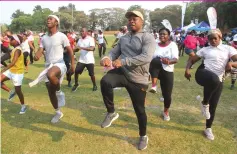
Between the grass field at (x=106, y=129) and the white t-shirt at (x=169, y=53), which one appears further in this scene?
the white t-shirt at (x=169, y=53)

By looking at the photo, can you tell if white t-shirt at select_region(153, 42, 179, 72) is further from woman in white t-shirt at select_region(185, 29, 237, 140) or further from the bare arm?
the bare arm

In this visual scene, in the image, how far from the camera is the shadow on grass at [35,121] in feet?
14.9

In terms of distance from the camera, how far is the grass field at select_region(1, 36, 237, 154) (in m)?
4.09

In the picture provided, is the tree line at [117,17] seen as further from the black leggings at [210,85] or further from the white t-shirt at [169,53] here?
the black leggings at [210,85]

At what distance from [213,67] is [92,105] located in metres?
3.12

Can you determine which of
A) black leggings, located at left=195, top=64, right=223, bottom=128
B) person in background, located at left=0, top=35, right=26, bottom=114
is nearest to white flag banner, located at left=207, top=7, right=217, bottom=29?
black leggings, located at left=195, top=64, right=223, bottom=128

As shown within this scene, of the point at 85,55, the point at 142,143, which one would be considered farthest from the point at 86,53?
the point at 142,143

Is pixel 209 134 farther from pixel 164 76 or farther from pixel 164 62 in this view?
pixel 164 62

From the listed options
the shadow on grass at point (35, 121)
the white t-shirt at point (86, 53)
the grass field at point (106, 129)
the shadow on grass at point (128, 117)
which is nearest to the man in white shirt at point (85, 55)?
the white t-shirt at point (86, 53)

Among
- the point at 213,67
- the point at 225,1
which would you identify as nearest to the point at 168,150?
the point at 213,67

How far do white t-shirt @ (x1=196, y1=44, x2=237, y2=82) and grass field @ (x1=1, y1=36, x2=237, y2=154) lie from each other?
3.99 feet

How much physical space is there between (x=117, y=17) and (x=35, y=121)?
110 meters

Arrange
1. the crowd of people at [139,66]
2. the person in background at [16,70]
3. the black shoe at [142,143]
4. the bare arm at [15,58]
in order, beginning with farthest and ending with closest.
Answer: the person in background at [16,70] → the bare arm at [15,58] → the black shoe at [142,143] → the crowd of people at [139,66]

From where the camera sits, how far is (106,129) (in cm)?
478
